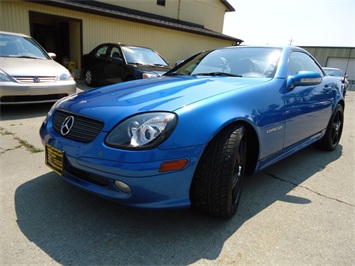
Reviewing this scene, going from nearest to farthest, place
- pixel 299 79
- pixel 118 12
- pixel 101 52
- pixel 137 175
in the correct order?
pixel 137 175, pixel 299 79, pixel 101 52, pixel 118 12

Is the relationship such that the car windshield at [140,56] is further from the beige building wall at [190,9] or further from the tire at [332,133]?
the beige building wall at [190,9]

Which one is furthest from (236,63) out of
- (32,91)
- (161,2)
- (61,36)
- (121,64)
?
(161,2)

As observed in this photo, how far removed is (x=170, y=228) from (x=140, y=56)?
6198 millimetres

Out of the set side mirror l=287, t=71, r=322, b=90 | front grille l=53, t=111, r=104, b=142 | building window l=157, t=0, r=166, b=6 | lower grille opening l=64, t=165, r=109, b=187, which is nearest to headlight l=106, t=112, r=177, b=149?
front grille l=53, t=111, r=104, b=142

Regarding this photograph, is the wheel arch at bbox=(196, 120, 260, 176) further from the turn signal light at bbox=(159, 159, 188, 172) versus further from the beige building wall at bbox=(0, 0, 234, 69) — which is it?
the beige building wall at bbox=(0, 0, 234, 69)

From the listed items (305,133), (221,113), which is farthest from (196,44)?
(221,113)

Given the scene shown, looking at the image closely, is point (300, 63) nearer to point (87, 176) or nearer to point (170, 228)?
point (170, 228)

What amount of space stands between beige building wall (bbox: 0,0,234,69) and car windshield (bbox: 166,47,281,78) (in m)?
7.93

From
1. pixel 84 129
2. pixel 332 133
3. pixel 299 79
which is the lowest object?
pixel 332 133

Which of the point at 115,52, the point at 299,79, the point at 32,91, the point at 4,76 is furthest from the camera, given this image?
the point at 115,52

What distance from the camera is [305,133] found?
306cm

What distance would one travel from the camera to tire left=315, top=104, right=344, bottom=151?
388 centimetres

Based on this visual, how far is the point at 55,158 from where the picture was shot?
6.79 ft

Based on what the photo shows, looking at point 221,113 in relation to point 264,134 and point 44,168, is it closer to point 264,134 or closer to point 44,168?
point 264,134
